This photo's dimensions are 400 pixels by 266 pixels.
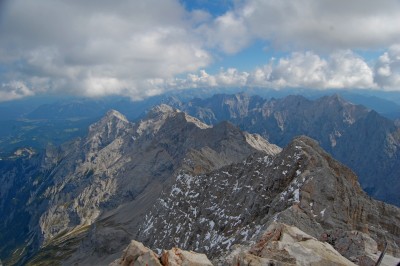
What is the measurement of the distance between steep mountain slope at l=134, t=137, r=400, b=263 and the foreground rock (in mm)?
14902

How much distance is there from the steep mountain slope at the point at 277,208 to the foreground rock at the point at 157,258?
1490 cm

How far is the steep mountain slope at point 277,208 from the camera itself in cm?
5844

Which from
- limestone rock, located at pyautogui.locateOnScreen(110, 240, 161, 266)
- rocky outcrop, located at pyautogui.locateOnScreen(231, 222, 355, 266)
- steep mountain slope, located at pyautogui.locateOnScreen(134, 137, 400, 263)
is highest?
rocky outcrop, located at pyautogui.locateOnScreen(231, 222, 355, 266)

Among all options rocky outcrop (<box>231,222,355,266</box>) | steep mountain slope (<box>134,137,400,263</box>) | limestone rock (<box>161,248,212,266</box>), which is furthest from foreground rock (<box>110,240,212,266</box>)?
steep mountain slope (<box>134,137,400,263</box>)

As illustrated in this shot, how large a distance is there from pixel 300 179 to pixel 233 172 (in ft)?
126

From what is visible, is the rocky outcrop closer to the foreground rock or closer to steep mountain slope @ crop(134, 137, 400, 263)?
the foreground rock

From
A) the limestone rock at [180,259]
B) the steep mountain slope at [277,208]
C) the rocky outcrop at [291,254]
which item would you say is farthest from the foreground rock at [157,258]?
the steep mountain slope at [277,208]

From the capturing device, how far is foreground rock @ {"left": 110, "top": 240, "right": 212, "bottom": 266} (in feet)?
103

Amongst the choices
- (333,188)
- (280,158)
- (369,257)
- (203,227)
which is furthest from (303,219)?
(203,227)

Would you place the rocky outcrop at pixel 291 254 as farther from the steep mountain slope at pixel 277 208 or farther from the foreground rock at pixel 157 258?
the steep mountain slope at pixel 277 208

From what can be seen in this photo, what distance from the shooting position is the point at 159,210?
128 meters

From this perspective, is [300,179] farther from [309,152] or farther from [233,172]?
[233,172]

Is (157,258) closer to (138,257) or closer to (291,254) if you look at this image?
(138,257)

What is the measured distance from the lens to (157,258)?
3212 centimetres
